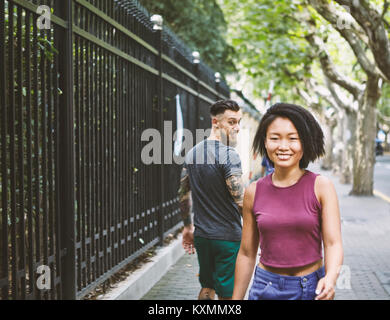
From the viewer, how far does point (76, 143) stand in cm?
512

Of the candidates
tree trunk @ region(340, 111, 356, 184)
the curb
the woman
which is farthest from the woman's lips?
tree trunk @ region(340, 111, 356, 184)

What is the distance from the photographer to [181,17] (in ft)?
70.2

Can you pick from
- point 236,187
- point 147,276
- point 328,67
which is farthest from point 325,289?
point 328,67

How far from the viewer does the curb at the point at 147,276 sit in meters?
5.73

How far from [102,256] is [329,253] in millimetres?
3430

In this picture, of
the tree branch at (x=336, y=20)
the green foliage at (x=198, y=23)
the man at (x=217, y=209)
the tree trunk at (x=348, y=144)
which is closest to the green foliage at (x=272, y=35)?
the green foliage at (x=198, y=23)

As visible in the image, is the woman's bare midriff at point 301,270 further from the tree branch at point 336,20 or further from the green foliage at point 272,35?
the green foliage at point 272,35

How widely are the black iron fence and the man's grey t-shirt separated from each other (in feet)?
3.55

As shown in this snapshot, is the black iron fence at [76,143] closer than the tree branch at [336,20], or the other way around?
the black iron fence at [76,143]

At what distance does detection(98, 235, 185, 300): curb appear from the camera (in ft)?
18.8

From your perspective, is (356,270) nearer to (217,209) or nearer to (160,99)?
(160,99)

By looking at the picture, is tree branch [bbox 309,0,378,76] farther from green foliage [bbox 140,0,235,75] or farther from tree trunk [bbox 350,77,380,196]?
green foliage [bbox 140,0,235,75]

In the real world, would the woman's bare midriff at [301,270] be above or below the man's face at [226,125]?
below

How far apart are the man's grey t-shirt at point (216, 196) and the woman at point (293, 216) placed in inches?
57.6
